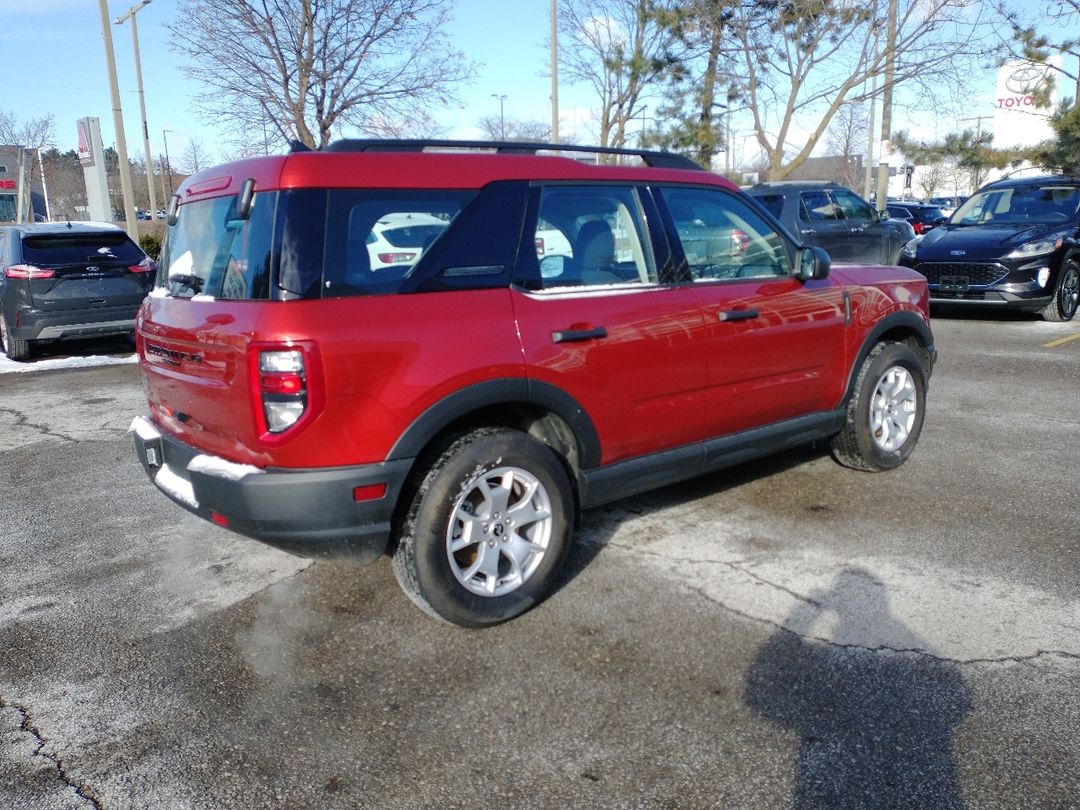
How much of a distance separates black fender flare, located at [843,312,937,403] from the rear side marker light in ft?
9.48

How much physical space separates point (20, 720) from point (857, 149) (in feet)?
195

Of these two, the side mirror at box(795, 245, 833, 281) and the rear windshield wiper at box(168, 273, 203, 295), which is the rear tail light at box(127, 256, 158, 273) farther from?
the side mirror at box(795, 245, 833, 281)

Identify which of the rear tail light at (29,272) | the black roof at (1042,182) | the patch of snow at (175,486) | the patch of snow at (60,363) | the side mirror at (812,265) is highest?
the black roof at (1042,182)

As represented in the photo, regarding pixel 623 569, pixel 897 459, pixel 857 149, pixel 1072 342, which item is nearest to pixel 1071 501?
pixel 897 459

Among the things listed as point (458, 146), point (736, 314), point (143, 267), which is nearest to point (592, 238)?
point (458, 146)

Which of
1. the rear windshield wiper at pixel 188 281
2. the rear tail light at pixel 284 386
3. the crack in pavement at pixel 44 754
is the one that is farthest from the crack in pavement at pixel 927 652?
the rear windshield wiper at pixel 188 281

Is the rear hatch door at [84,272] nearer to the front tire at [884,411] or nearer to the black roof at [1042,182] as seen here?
the front tire at [884,411]

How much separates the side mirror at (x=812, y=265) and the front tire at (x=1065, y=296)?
828 cm

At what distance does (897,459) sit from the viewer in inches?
210

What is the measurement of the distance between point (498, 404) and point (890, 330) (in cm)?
285

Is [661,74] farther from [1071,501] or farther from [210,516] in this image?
[210,516]

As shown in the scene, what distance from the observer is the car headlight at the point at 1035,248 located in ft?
36.1

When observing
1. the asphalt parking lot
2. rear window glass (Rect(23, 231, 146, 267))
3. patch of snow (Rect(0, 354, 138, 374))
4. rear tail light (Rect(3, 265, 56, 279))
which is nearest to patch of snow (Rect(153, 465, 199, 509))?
the asphalt parking lot

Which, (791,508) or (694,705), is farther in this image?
(791,508)
